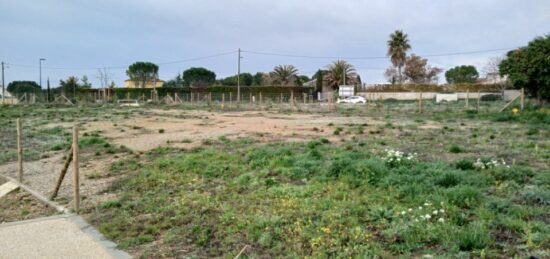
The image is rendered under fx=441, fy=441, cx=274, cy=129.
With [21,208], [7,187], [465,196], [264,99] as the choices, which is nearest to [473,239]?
[465,196]

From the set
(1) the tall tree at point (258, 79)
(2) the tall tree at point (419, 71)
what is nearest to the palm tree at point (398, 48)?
(2) the tall tree at point (419, 71)

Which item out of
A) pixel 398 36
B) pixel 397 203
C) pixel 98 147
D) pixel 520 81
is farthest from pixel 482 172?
pixel 398 36

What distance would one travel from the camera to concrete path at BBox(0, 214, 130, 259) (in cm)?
471

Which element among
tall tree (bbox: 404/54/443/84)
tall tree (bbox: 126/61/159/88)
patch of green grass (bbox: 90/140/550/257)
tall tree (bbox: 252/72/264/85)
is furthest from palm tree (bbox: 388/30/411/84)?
patch of green grass (bbox: 90/140/550/257)

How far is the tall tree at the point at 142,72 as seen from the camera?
94.7 metres

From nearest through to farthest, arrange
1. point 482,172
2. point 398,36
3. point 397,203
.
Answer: point 397,203
point 482,172
point 398,36

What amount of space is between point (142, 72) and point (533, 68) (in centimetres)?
8587

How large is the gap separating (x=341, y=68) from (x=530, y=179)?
7346 cm

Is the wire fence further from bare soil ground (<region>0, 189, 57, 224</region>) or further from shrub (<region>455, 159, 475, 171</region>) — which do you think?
shrub (<region>455, 159, 475, 171</region>)

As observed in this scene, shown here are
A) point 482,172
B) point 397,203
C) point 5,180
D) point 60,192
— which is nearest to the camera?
point 397,203

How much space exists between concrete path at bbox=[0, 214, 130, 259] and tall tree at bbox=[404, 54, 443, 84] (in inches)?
3151

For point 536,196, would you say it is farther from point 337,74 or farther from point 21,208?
point 337,74

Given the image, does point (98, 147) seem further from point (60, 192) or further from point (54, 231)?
point (54, 231)

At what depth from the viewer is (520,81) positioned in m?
21.8
